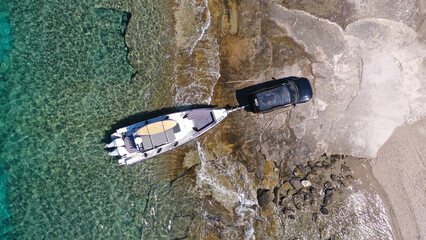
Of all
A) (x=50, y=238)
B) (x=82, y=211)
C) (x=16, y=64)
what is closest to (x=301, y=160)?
(x=82, y=211)

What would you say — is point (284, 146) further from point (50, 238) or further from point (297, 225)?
point (50, 238)

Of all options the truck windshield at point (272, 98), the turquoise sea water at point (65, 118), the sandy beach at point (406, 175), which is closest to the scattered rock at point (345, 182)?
the sandy beach at point (406, 175)

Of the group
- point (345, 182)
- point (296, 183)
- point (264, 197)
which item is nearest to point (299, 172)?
point (296, 183)

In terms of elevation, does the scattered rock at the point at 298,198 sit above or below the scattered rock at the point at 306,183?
below

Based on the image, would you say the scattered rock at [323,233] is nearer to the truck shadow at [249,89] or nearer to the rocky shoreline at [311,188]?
the rocky shoreline at [311,188]

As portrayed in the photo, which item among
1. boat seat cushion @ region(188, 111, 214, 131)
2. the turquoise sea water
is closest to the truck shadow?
boat seat cushion @ region(188, 111, 214, 131)

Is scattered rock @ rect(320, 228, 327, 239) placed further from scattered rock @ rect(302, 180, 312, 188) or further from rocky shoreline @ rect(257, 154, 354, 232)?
scattered rock @ rect(302, 180, 312, 188)

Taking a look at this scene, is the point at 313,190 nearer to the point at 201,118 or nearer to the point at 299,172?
the point at 299,172
